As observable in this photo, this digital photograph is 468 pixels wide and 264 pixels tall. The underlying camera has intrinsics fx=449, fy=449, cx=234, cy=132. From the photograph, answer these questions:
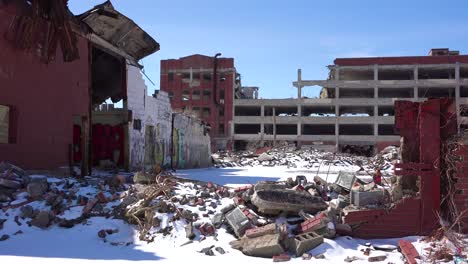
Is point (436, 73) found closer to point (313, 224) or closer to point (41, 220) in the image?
point (313, 224)

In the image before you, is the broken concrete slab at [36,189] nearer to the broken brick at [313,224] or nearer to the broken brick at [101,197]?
the broken brick at [101,197]

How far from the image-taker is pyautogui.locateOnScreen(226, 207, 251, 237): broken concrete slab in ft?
25.2

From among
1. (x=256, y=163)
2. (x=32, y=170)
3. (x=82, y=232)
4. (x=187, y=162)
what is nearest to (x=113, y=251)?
(x=82, y=232)

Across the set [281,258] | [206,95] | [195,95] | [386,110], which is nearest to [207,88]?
[206,95]

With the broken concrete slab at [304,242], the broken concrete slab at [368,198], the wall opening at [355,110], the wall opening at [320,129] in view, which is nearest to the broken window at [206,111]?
the wall opening at [320,129]

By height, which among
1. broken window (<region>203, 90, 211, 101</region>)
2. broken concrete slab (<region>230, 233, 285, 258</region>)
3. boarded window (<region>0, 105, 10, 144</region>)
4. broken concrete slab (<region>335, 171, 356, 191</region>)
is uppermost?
broken window (<region>203, 90, 211, 101</region>)

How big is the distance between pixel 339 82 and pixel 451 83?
46.4ft

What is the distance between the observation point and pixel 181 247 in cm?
752

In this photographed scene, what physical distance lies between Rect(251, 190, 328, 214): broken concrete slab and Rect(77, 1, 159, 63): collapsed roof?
8.77 metres

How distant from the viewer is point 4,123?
35.4ft

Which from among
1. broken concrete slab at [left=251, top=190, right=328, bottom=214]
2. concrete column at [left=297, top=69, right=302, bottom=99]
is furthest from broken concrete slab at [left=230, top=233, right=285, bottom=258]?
concrete column at [left=297, top=69, right=302, bottom=99]

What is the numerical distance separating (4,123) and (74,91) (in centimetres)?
305

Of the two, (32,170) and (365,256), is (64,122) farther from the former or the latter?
(365,256)

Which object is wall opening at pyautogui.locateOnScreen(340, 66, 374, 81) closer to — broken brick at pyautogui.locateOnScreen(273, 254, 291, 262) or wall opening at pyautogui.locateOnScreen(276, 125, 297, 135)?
wall opening at pyautogui.locateOnScreen(276, 125, 297, 135)
